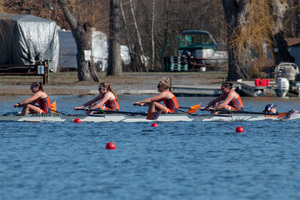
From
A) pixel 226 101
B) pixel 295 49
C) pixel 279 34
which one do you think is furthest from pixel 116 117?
pixel 295 49

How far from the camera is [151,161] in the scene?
1194 centimetres

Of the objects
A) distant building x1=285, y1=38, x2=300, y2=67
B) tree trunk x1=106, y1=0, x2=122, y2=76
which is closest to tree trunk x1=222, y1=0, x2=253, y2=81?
distant building x1=285, y1=38, x2=300, y2=67

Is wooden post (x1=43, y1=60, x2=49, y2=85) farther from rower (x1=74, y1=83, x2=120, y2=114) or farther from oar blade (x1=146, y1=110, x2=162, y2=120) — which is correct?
oar blade (x1=146, y1=110, x2=162, y2=120)

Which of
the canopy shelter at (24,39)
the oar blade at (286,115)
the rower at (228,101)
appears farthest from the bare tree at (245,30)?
the oar blade at (286,115)

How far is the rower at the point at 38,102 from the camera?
56.5ft

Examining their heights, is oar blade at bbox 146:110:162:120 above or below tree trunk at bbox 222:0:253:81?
below

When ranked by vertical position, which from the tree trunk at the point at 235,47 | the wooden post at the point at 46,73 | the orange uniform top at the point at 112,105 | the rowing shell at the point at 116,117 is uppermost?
the tree trunk at the point at 235,47

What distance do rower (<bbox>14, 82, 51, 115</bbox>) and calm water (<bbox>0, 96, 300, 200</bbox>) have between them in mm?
469

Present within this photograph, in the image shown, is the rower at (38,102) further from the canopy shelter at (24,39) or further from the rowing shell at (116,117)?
the canopy shelter at (24,39)

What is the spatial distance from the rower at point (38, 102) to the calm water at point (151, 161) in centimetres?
47

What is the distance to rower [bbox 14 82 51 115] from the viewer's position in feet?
56.5

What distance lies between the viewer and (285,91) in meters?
27.3

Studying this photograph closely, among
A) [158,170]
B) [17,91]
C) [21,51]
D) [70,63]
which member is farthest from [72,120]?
[70,63]

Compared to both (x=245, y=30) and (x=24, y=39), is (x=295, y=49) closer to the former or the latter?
(x=245, y=30)
